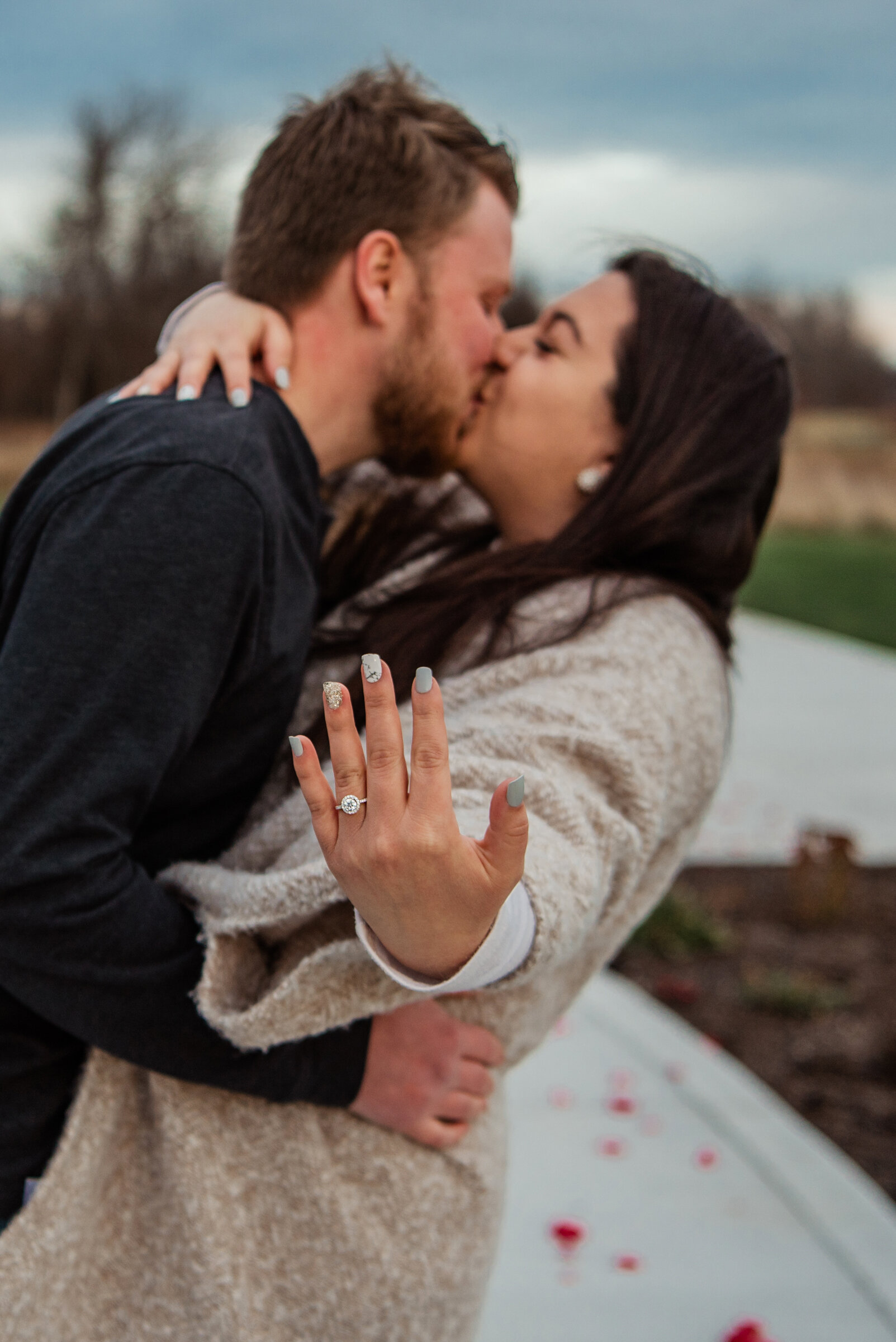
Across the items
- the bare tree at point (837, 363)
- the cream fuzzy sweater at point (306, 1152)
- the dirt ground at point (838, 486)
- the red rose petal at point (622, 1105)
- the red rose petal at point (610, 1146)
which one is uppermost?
the cream fuzzy sweater at point (306, 1152)

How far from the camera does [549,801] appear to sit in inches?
50.6

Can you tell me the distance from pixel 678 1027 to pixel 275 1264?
222 cm

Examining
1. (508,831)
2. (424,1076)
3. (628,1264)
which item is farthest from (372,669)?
(628,1264)

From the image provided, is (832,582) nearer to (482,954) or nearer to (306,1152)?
(306,1152)

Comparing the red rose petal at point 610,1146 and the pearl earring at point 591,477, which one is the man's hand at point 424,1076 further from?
the red rose petal at point 610,1146

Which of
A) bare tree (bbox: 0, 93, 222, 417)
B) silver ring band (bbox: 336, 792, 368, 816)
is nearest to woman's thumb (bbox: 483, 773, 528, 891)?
silver ring band (bbox: 336, 792, 368, 816)

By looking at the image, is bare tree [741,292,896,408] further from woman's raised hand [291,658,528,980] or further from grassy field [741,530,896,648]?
woman's raised hand [291,658,528,980]

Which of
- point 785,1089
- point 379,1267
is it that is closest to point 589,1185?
point 785,1089

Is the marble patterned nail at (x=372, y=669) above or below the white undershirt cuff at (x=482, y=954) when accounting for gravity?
above

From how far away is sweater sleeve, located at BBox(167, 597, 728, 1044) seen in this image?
4.05 feet

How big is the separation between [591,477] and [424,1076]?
2.96ft

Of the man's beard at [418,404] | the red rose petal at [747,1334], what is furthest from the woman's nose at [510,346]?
the red rose petal at [747,1334]

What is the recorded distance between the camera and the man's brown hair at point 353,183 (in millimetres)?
1732

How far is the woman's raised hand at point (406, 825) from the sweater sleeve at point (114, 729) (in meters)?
0.29
